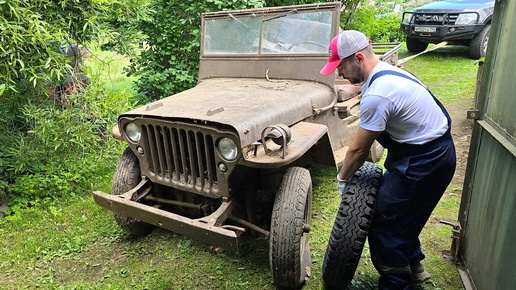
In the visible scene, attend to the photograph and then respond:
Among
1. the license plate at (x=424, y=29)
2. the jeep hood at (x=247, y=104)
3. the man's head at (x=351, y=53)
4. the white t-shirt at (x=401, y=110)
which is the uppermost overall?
the license plate at (x=424, y=29)

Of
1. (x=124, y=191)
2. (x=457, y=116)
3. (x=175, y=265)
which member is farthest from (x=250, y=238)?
(x=457, y=116)

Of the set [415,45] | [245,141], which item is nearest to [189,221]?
[245,141]

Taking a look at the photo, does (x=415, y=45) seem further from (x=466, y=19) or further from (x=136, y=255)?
(x=136, y=255)

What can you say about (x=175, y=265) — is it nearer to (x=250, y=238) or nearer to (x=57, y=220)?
(x=250, y=238)

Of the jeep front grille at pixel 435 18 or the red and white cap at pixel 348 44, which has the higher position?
the jeep front grille at pixel 435 18

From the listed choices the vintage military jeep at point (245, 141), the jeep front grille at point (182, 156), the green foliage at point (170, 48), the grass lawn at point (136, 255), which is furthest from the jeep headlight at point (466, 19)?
the jeep front grille at point (182, 156)

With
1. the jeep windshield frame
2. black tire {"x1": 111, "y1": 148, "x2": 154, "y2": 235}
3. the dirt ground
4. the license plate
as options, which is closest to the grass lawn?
black tire {"x1": 111, "y1": 148, "x2": 154, "y2": 235}

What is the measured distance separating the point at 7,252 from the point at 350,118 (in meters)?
3.49

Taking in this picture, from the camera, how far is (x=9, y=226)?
13.6 feet

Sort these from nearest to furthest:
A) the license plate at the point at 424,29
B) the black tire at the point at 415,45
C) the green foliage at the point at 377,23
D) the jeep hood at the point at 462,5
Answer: the jeep hood at the point at 462,5 → the license plate at the point at 424,29 → the black tire at the point at 415,45 → the green foliage at the point at 377,23

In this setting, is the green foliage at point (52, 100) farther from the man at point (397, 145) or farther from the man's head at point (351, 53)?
the man at point (397, 145)

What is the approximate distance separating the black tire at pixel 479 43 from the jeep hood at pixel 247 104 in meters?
6.78

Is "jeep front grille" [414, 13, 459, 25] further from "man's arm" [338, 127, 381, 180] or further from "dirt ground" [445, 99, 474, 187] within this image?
"man's arm" [338, 127, 381, 180]

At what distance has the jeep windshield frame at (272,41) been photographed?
4.02 meters
